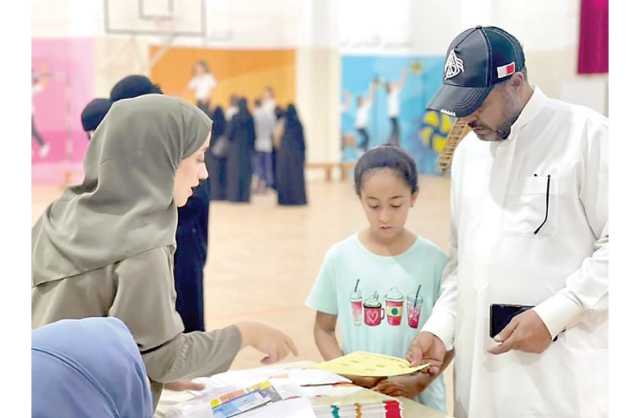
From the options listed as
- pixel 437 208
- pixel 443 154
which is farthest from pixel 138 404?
pixel 437 208

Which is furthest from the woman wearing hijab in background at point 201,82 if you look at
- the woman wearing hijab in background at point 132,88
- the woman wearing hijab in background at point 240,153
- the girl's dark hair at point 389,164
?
the girl's dark hair at point 389,164

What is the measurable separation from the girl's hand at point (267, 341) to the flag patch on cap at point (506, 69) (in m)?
0.72

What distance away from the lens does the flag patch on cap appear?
1986 mm

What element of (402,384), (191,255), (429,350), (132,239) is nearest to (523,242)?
(429,350)

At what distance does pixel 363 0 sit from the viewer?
53.9ft

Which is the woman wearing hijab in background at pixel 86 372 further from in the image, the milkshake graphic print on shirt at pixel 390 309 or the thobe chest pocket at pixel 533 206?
the milkshake graphic print on shirt at pixel 390 309

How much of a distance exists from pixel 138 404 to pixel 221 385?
0.90m

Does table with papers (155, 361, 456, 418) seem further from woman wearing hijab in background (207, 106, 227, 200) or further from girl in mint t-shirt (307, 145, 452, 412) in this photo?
woman wearing hijab in background (207, 106, 227, 200)

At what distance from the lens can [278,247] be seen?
9.36 meters

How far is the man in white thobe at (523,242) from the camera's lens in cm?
198

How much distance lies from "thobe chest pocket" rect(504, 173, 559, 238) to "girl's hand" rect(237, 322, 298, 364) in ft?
1.88

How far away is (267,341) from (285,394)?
19cm

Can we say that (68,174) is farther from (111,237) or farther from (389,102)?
(111,237)

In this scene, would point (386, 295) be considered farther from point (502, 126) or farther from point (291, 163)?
point (291, 163)
